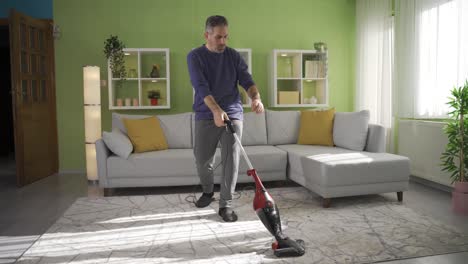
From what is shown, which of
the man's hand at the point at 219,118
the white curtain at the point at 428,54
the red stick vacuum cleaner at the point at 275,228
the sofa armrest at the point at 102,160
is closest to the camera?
the red stick vacuum cleaner at the point at 275,228

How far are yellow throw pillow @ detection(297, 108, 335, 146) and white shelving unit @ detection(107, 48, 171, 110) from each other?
67.8 inches

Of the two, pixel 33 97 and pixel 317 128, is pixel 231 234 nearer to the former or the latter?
pixel 317 128

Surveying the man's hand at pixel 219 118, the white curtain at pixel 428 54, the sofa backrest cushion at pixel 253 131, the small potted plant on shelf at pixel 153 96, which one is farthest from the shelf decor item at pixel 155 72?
the white curtain at pixel 428 54

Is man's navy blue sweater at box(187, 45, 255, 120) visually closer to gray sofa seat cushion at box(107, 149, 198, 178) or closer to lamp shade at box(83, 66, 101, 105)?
gray sofa seat cushion at box(107, 149, 198, 178)

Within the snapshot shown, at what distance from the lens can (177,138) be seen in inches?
178

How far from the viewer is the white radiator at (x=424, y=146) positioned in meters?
3.88

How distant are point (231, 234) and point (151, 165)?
1485 millimetres

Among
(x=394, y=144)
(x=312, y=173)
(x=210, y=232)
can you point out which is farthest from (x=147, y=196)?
(x=394, y=144)

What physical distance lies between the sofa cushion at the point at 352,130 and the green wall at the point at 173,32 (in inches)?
53.8

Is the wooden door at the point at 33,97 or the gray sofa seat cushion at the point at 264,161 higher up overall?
the wooden door at the point at 33,97

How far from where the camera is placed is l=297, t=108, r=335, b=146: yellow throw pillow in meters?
4.44

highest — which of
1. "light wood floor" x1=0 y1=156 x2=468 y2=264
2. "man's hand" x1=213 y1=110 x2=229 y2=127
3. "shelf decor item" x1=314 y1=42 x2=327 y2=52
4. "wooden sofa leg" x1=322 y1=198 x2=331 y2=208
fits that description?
"shelf decor item" x1=314 y1=42 x2=327 y2=52

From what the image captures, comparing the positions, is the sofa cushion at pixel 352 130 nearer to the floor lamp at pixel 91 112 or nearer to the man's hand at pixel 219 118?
the man's hand at pixel 219 118

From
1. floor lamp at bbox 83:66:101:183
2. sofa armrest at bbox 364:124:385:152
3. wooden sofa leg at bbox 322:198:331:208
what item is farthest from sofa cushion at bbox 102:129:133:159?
sofa armrest at bbox 364:124:385:152
